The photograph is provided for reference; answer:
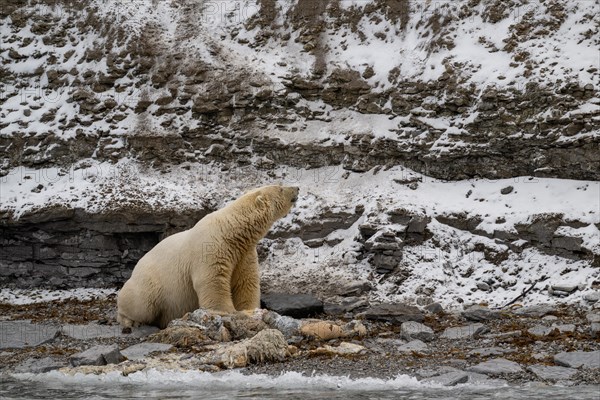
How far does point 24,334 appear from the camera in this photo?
13312mm

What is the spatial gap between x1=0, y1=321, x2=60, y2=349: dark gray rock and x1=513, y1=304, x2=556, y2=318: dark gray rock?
7664 millimetres

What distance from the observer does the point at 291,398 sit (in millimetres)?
8992

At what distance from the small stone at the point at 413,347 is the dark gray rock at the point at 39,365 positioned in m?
4.67

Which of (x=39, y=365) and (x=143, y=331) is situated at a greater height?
(x=143, y=331)

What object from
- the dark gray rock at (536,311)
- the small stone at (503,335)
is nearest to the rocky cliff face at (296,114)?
the dark gray rock at (536,311)

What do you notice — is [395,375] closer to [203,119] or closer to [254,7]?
[203,119]

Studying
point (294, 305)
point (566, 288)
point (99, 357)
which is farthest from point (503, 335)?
point (99, 357)

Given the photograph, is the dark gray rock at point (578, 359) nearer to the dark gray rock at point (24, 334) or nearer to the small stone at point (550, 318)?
the small stone at point (550, 318)

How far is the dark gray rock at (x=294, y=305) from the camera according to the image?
14.0m

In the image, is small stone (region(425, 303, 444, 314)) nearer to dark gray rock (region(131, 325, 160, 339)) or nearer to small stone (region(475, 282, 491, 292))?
small stone (region(475, 282, 491, 292))

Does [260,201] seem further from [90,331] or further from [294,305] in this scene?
[90,331]

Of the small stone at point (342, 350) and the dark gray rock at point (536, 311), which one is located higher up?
the dark gray rock at point (536, 311)

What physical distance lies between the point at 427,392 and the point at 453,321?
177 inches

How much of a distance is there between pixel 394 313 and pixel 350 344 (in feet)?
6.71
